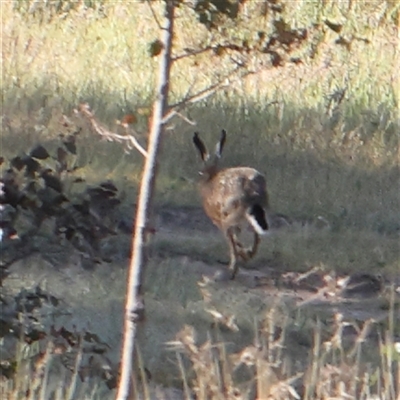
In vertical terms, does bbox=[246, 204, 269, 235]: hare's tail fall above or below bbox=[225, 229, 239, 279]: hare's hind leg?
above

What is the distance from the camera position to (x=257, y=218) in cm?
688

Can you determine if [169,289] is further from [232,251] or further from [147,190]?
[147,190]

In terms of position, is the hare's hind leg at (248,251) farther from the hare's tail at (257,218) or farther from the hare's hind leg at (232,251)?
the hare's tail at (257,218)

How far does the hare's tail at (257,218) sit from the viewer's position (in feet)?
22.1

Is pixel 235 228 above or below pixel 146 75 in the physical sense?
below

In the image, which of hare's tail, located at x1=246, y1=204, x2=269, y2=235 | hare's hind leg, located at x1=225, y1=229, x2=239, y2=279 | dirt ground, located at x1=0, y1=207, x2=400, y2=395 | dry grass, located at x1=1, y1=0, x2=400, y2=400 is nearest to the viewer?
dirt ground, located at x1=0, y1=207, x2=400, y2=395

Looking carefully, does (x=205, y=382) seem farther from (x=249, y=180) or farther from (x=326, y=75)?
(x=326, y=75)

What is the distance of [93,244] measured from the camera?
4133 millimetres

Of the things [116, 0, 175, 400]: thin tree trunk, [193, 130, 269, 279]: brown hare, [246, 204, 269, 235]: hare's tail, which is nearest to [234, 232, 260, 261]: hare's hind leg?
[193, 130, 269, 279]: brown hare

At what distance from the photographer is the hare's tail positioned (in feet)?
22.1

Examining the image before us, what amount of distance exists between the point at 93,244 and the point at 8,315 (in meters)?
0.39

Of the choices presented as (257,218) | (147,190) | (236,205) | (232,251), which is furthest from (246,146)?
(147,190)

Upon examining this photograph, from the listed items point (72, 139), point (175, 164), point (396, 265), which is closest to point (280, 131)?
point (175, 164)

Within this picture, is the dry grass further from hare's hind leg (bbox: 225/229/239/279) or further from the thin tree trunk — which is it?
the thin tree trunk
